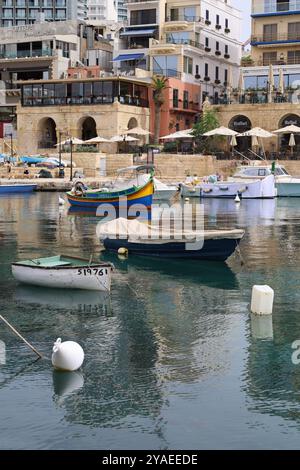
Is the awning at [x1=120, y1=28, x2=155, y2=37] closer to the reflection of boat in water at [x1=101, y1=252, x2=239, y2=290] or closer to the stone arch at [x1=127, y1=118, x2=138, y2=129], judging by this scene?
the stone arch at [x1=127, y1=118, x2=138, y2=129]

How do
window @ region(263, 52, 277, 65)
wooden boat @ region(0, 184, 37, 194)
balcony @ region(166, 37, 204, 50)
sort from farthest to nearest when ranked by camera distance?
window @ region(263, 52, 277, 65) → balcony @ region(166, 37, 204, 50) → wooden boat @ region(0, 184, 37, 194)

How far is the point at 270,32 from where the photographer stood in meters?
71.2

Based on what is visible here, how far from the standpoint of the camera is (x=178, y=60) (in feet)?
225

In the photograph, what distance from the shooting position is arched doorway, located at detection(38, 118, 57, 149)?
70000mm

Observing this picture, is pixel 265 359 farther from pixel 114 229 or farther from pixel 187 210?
pixel 187 210

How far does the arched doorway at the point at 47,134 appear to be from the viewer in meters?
70.0

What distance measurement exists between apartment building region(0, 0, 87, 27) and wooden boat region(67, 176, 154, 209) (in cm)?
7913

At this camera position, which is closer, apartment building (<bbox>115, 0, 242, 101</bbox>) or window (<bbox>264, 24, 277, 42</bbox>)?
apartment building (<bbox>115, 0, 242, 101</bbox>)

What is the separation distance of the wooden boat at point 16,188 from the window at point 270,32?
94.6 feet

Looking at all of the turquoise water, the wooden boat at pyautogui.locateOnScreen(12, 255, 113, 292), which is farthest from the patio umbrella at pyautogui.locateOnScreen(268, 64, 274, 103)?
the wooden boat at pyautogui.locateOnScreen(12, 255, 113, 292)

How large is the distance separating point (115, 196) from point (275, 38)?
126 feet

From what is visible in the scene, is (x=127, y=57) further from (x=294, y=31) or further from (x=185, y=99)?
(x=294, y=31)

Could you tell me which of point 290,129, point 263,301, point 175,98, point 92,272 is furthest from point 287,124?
point 263,301
